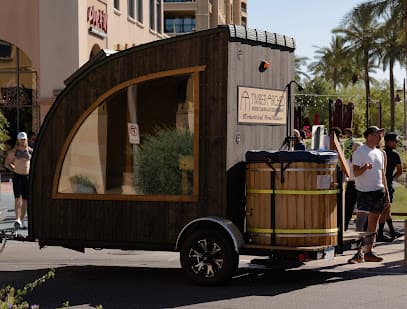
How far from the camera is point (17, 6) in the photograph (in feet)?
109

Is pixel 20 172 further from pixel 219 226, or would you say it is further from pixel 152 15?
pixel 152 15

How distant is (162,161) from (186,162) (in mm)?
315

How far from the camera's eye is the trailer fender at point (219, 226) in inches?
389

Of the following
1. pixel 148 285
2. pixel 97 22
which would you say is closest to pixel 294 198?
pixel 148 285

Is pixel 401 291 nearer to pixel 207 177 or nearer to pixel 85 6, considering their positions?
pixel 207 177

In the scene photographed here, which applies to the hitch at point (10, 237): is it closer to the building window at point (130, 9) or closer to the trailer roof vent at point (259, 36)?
the trailer roof vent at point (259, 36)

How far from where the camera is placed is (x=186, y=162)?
10.4 m

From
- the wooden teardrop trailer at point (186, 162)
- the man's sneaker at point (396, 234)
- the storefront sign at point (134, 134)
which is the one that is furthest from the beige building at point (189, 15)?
the storefront sign at point (134, 134)

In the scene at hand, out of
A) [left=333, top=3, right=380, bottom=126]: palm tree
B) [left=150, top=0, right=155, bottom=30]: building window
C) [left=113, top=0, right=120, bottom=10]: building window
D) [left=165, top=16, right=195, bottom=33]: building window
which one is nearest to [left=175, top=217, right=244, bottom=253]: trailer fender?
[left=113, top=0, right=120, bottom=10]: building window

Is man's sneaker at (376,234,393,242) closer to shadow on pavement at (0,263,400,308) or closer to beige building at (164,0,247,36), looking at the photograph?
shadow on pavement at (0,263,400,308)

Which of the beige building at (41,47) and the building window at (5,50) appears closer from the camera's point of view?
the beige building at (41,47)

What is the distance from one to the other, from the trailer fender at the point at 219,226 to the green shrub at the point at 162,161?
437mm

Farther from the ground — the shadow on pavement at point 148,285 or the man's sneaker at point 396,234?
the man's sneaker at point 396,234

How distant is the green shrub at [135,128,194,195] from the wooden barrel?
2.97 ft
